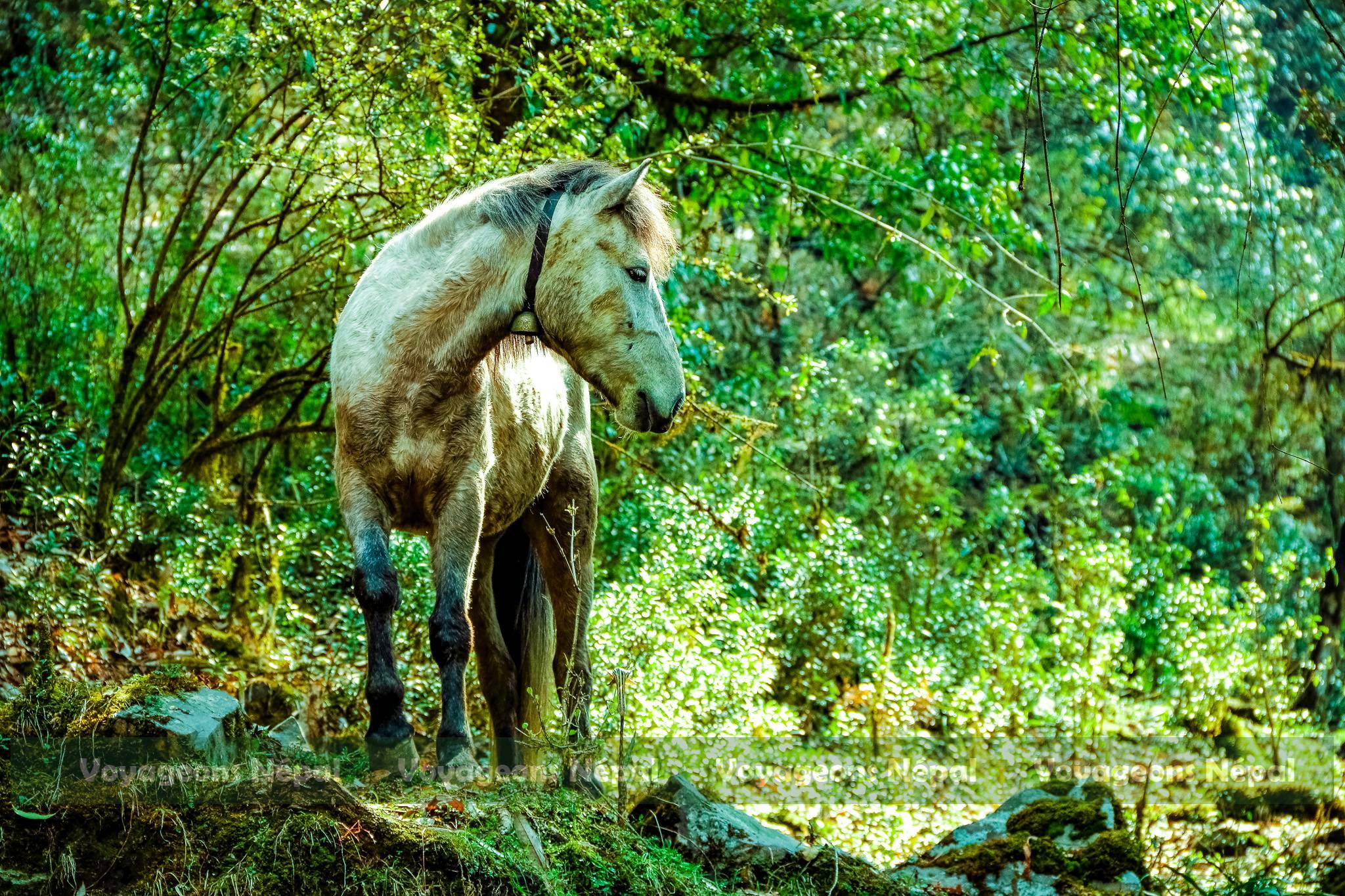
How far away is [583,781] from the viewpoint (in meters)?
4.64

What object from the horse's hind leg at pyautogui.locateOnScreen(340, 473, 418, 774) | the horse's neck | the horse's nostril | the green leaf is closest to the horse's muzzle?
the horse's nostril

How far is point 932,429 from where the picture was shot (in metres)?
12.2

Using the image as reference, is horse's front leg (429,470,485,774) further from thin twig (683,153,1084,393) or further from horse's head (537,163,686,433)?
thin twig (683,153,1084,393)

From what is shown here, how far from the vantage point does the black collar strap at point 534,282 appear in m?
4.44

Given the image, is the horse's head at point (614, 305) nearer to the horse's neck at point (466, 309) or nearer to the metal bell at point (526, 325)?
the metal bell at point (526, 325)

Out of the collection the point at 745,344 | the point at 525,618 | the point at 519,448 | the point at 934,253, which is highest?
the point at 745,344

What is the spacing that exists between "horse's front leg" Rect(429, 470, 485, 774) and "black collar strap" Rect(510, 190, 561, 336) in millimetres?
617

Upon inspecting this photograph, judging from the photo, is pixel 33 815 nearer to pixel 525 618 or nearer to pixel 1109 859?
pixel 525 618

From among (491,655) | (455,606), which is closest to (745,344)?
(491,655)

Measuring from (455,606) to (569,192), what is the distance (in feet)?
5.63

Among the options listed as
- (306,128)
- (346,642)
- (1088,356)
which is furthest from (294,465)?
(1088,356)

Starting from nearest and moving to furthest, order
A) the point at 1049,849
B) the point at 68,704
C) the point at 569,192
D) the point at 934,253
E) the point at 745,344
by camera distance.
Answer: the point at 68,704 → the point at 569,192 → the point at 1049,849 → the point at 934,253 → the point at 745,344

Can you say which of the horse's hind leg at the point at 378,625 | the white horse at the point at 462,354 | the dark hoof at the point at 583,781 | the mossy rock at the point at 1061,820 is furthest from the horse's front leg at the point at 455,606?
the mossy rock at the point at 1061,820

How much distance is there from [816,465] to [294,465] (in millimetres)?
5497
